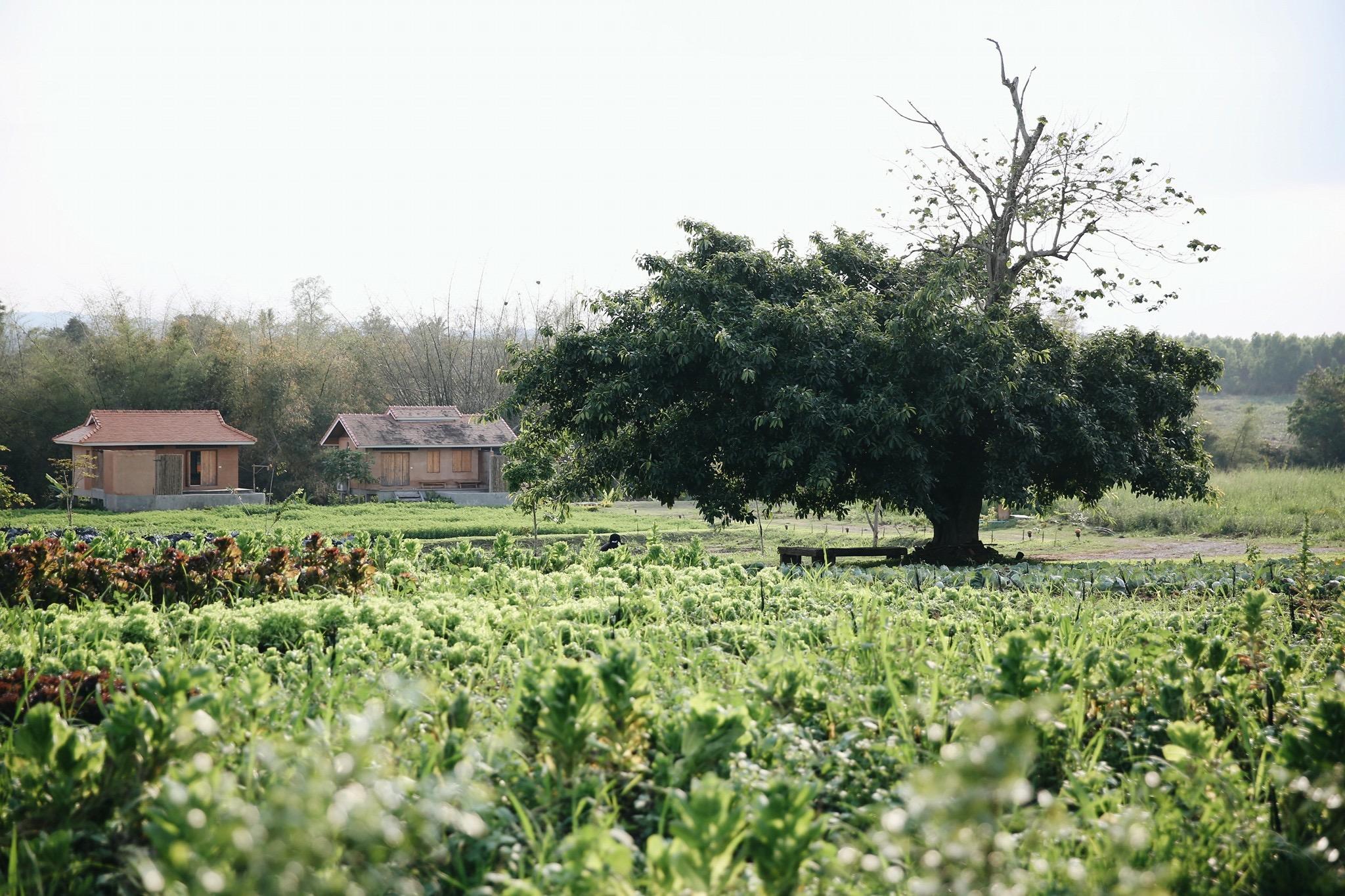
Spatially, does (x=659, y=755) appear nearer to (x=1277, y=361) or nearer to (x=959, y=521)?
(x=959, y=521)

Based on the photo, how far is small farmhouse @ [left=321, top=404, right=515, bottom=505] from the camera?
109ft

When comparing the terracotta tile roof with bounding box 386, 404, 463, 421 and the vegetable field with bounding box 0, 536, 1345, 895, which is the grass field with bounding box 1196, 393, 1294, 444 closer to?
the terracotta tile roof with bounding box 386, 404, 463, 421

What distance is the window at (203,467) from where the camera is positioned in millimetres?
30719

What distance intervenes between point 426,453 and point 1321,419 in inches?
1144

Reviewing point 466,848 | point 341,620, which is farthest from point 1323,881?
point 341,620

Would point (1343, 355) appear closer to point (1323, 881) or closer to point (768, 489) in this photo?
point (768, 489)

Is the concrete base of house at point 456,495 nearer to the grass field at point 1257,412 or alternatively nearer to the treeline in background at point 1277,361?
the grass field at point 1257,412

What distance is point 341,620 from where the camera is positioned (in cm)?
430

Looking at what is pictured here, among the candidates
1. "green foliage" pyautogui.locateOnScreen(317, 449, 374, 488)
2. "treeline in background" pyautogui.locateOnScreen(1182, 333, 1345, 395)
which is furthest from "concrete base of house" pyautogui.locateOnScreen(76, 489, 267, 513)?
"treeline in background" pyautogui.locateOnScreen(1182, 333, 1345, 395)

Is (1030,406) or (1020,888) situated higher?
(1030,406)

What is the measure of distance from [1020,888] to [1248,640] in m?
2.96

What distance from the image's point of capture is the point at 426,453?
34.0 m

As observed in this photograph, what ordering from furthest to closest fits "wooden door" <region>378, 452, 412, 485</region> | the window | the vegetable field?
"wooden door" <region>378, 452, 412, 485</region> → the window → the vegetable field

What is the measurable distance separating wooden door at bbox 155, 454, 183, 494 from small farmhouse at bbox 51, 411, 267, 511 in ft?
0.06
